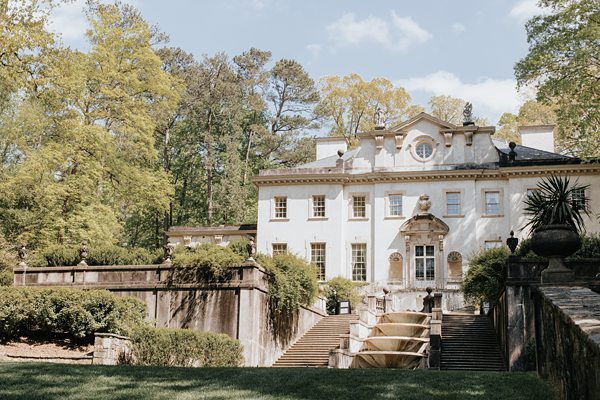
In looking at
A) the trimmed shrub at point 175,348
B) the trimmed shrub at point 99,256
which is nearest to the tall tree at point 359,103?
the trimmed shrub at point 99,256

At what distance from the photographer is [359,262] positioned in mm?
38969

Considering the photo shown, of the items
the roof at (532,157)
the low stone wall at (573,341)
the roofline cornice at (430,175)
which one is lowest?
the low stone wall at (573,341)

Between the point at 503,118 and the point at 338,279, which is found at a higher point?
the point at 503,118

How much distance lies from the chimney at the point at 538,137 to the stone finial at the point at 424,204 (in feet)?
23.6

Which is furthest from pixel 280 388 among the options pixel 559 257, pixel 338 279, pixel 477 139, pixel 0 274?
pixel 477 139

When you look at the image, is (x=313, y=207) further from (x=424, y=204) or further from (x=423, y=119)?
(x=423, y=119)

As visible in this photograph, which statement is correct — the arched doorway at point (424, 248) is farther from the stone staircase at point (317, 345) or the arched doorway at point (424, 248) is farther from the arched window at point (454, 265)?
the stone staircase at point (317, 345)

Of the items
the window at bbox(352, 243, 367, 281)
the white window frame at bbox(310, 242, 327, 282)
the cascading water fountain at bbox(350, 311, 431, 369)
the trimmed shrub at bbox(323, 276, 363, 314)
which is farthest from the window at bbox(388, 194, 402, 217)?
the cascading water fountain at bbox(350, 311, 431, 369)

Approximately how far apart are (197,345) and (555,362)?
39.5 feet

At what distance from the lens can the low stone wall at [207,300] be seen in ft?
72.3

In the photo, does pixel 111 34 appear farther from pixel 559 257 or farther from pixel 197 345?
pixel 559 257

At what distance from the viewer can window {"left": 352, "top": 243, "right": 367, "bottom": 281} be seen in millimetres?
38938

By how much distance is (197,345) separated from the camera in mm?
19250

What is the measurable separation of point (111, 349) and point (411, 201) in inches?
926
